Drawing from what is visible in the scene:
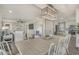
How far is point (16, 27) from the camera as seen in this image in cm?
208

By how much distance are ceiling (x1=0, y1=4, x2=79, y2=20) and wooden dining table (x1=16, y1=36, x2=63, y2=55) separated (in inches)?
15.8

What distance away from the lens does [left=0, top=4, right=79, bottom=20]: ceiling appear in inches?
81.8

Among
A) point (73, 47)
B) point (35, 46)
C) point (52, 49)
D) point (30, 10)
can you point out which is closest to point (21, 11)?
point (30, 10)

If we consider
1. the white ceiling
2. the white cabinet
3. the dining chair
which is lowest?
the dining chair

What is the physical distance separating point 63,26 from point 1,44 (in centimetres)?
111

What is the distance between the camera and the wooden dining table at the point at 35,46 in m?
2.08

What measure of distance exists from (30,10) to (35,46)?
630mm

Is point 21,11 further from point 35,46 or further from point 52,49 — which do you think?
point 52,49

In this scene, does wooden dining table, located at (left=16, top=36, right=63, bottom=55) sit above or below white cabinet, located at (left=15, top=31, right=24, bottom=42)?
below

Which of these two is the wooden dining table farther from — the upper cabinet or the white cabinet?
the upper cabinet

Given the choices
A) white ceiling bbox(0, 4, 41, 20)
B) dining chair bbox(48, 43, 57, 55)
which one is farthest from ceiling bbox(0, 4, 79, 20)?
dining chair bbox(48, 43, 57, 55)

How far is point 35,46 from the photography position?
2.11 meters

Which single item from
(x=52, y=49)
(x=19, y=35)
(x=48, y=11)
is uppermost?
(x=48, y=11)
